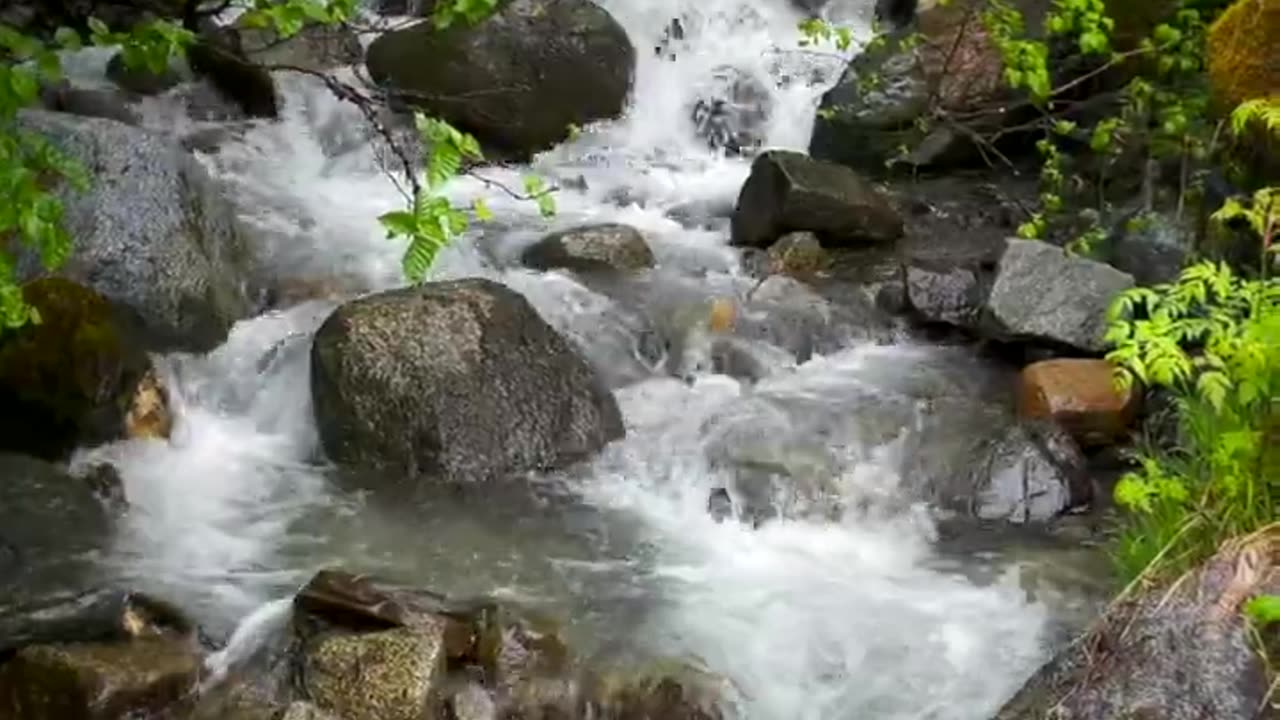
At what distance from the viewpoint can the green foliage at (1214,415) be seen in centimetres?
386

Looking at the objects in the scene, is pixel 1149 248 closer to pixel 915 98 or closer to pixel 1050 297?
pixel 1050 297

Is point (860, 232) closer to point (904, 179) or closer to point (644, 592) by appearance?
point (904, 179)

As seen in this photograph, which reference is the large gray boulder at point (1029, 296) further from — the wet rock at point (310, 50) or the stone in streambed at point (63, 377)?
the wet rock at point (310, 50)

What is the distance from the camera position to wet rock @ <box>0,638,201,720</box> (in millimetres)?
4613

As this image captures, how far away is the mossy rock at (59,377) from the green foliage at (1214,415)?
4.18 meters

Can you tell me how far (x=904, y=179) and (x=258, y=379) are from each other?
4.62 meters

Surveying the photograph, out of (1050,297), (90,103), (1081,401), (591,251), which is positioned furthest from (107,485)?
(90,103)

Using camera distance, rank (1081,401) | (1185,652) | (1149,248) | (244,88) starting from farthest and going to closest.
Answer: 1. (244,88)
2. (1149,248)
3. (1081,401)
4. (1185,652)

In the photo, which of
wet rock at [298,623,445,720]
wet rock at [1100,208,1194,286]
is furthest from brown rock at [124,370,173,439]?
wet rock at [1100,208,1194,286]

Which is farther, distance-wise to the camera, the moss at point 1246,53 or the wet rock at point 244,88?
the wet rock at point 244,88

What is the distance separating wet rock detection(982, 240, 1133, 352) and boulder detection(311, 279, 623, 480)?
1.98 m

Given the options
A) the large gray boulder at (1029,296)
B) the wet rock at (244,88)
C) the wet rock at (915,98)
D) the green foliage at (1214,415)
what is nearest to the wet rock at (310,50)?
the wet rock at (244,88)

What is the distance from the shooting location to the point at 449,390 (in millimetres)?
6543

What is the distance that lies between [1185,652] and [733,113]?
7.98 metres
